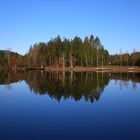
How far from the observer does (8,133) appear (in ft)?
43.3

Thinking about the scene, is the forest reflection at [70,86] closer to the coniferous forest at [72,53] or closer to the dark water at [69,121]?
the dark water at [69,121]

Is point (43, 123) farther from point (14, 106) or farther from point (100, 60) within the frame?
point (100, 60)

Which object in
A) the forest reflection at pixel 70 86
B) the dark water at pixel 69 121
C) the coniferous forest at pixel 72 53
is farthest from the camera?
the coniferous forest at pixel 72 53

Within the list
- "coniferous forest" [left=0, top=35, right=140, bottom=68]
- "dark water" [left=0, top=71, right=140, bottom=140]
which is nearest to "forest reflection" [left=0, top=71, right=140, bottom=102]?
"dark water" [left=0, top=71, right=140, bottom=140]

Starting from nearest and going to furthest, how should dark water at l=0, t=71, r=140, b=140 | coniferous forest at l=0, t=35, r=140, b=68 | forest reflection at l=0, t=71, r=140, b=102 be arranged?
dark water at l=0, t=71, r=140, b=140, forest reflection at l=0, t=71, r=140, b=102, coniferous forest at l=0, t=35, r=140, b=68

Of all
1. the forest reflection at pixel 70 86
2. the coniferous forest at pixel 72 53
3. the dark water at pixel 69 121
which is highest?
the coniferous forest at pixel 72 53

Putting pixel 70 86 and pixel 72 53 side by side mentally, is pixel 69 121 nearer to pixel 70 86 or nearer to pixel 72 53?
pixel 70 86

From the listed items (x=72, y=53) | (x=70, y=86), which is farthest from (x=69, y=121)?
(x=72, y=53)

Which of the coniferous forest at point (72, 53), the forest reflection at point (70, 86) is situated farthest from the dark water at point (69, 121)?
the coniferous forest at point (72, 53)

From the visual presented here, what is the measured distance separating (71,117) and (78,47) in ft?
303

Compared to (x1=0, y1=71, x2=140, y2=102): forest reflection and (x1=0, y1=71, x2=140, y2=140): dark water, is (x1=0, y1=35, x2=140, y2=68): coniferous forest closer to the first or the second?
(x1=0, y1=71, x2=140, y2=102): forest reflection

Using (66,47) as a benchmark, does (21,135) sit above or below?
below

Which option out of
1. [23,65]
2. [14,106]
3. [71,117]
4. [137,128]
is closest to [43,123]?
[71,117]

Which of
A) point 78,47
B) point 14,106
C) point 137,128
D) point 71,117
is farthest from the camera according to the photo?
point 78,47
